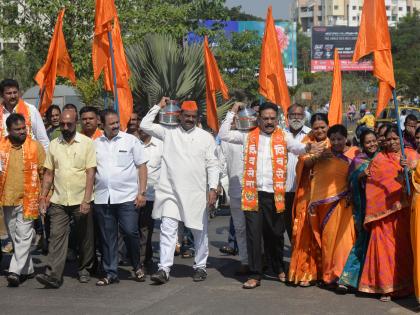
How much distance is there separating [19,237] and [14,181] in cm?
56

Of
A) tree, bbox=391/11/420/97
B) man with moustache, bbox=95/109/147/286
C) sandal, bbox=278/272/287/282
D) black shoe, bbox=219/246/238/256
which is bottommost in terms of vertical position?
black shoe, bbox=219/246/238/256

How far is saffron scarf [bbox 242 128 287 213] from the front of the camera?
8.75m

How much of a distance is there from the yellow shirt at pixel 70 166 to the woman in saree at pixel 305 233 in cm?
207

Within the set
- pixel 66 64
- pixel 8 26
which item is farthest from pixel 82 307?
pixel 8 26

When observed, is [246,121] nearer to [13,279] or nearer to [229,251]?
[229,251]

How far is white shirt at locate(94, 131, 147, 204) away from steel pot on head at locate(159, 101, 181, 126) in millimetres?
397

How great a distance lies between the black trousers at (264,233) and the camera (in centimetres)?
870

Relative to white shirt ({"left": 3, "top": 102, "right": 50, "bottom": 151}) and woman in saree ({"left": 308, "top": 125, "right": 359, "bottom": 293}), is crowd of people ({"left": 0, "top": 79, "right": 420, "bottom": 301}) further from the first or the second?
white shirt ({"left": 3, "top": 102, "right": 50, "bottom": 151})

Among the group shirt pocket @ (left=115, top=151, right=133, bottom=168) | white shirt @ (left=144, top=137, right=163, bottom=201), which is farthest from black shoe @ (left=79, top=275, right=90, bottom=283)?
white shirt @ (left=144, top=137, right=163, bottom=201)

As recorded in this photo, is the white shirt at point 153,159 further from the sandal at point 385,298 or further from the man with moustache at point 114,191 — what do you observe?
the sandal at point 385,298

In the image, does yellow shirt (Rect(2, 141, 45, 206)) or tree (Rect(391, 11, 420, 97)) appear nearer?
yellow shirt (Rect(2, 141, 45, 206))

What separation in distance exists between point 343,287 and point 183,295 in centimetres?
148

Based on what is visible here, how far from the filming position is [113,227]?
891cm

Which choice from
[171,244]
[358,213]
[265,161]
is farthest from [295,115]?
[171,244]
